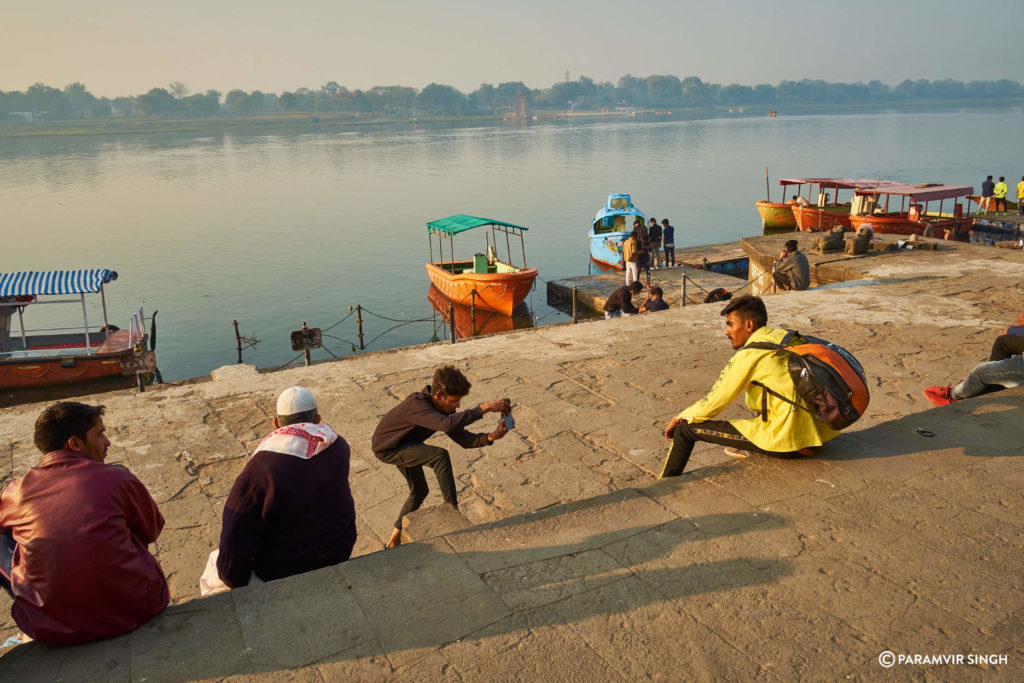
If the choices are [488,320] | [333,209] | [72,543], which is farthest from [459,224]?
[333,209]

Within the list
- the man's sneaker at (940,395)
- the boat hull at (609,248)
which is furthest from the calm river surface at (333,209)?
the man's sneaker at (940,395)

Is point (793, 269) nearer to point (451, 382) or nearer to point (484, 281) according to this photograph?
Answer: point (451, 382)

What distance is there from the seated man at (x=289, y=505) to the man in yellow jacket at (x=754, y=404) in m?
2.08

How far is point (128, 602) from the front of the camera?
298 centimetres

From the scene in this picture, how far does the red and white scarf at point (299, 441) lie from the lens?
3.39 meters

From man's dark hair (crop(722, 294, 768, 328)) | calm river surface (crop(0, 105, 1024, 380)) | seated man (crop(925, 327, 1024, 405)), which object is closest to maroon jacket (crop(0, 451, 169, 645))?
man's dark hair (crop(722, 294, 768, 328))

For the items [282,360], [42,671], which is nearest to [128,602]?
[42,671]

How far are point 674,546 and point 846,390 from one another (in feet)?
4.28

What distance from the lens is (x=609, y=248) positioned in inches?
960

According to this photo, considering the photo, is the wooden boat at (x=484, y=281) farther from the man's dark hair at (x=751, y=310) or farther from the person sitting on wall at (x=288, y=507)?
the person sitting on wall at (x=288, y=507)

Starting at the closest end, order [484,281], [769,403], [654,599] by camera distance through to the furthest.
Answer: [654,599] < [769,403] < [484,281]

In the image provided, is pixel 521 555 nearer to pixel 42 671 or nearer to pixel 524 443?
pixel 42 671

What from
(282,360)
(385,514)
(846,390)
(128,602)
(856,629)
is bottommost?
(282,360)

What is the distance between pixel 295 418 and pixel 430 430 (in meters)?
1.12
